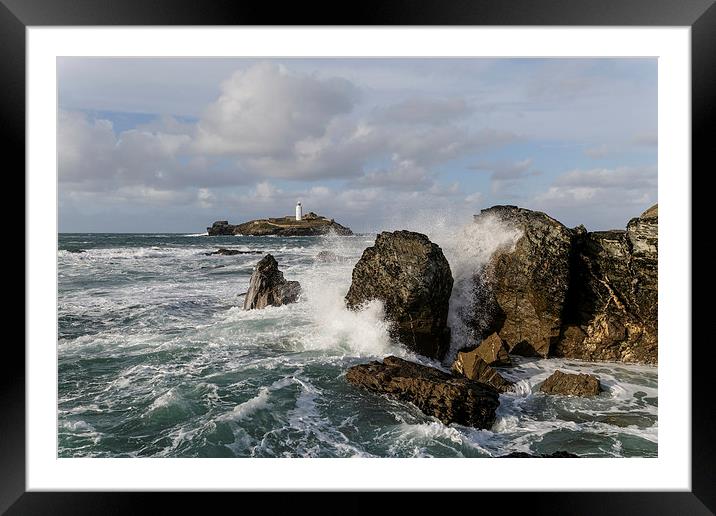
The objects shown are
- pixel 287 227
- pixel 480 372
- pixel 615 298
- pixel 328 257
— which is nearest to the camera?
pixel 480 372

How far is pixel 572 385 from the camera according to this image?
4.61 m

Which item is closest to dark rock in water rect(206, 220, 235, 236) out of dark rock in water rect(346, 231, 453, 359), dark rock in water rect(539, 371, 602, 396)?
dark rock in water rect(346, 231, 453, 359)

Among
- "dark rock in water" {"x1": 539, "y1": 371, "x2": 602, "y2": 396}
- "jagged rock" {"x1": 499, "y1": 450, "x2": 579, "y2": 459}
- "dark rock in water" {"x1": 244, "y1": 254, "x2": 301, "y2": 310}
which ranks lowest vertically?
"jagged rock" {"x1": 499, "y1": 450, "x2": 579, "y2": 459}

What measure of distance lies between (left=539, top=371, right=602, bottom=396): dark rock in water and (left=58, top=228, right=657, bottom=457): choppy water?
10 cm

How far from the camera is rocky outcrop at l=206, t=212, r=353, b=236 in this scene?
2002 centimetres

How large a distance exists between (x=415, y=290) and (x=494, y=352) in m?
1.22

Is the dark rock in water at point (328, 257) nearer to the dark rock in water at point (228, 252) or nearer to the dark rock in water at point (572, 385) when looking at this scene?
the dark rock in water at point (228, 252)

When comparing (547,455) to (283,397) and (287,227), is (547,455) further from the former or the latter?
(287,227)

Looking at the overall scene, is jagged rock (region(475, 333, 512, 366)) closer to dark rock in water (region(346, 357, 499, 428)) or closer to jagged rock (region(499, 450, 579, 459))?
dark rock in water (region(346, 357, 499, 428))

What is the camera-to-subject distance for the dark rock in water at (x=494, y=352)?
17.9 ft

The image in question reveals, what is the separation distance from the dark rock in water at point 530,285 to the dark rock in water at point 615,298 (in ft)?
0.86
